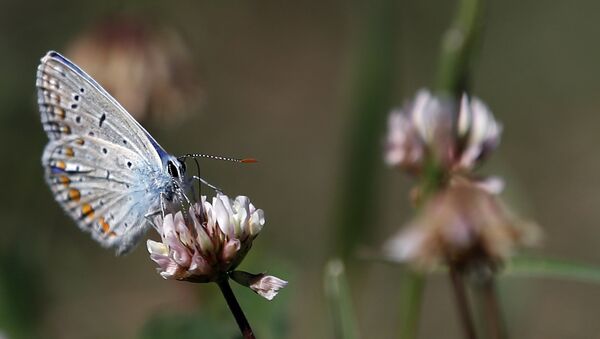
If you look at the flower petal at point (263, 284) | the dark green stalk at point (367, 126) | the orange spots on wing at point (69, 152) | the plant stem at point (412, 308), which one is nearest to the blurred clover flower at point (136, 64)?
the dark green stalk at point (367, 126)

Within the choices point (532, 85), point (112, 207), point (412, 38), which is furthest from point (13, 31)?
point (112, 207)

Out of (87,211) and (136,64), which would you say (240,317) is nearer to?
(87,211)

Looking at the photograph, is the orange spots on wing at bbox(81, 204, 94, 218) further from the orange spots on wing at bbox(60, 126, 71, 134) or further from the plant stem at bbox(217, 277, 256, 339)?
the plant stem at bbox(217, 277, 256, 339)

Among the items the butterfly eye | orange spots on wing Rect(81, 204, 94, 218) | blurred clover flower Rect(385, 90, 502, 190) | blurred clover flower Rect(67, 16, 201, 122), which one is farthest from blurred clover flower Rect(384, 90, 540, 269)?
blurred clover flower Rect(67, 16, 201, 122)

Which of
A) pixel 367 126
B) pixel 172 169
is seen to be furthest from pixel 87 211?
pixel 367 126

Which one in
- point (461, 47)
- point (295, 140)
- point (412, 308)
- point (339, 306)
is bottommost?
point (339, 306)

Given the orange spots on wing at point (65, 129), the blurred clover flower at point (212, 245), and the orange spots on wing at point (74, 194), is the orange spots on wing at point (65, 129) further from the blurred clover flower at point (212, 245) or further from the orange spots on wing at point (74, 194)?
the blurred clover flower at point (212, 245)
